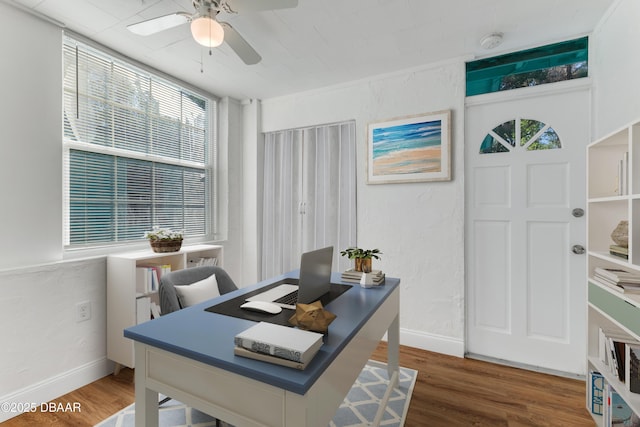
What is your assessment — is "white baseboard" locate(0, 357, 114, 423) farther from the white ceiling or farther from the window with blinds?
the white ceiling

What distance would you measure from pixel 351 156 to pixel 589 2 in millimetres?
2037

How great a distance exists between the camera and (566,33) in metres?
2.32

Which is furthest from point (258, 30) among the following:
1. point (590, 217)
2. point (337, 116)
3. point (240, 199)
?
point (590, 217)

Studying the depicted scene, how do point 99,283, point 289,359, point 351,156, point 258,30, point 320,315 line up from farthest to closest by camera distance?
point 351,156 < point 99,283 < point 258,30 < point 320,315 < point 289,359

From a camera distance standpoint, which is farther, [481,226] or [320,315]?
[481,226]

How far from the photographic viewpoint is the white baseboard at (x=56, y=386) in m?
1.91

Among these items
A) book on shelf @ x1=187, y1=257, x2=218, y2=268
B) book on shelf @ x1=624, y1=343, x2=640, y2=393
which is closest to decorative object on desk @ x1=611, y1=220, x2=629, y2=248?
book on shelf @ x1=624, y1=343, x2=640, y2=393

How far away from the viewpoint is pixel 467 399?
2086 mm

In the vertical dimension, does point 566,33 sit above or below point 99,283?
above

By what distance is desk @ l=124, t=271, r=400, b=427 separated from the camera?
0.90m

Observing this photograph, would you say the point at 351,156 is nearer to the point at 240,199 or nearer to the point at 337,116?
the point at 337,116

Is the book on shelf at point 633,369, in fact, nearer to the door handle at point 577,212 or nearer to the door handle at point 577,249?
the door handle at point 577,249

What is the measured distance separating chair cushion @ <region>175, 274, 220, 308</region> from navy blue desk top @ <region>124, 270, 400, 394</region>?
14.5 inches

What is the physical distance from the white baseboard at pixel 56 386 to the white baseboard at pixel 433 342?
2.56m
